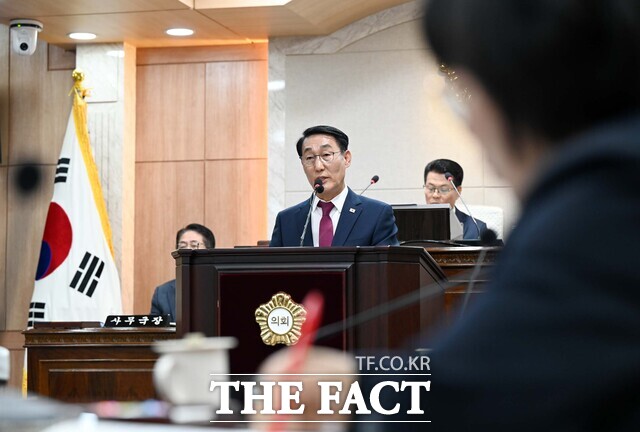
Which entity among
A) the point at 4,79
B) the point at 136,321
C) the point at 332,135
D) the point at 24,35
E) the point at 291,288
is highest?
the point at 24,35

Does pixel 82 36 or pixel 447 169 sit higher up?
pixel 82 36

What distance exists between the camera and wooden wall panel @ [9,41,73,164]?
948 cm

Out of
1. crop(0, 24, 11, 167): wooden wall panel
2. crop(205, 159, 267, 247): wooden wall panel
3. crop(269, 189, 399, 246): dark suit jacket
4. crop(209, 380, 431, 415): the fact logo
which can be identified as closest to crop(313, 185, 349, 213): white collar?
crop(269, 189, 399, 246): dark suit jacket

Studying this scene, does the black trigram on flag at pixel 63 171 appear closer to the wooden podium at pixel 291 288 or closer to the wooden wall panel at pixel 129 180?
the wooden wall panel at pixel 129 180

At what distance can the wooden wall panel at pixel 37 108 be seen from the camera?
9.48 m

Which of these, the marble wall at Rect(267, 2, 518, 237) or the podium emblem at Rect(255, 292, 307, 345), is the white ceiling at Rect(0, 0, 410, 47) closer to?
the marble wall at Rect(267, 2, 518, 237)

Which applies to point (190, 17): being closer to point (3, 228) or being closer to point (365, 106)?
point (365, 106)

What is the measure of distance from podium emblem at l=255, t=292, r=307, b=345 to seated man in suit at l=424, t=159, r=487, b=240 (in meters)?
3.43

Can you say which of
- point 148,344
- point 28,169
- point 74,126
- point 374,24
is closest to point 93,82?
point 74,126

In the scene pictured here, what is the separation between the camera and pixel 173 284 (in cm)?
694

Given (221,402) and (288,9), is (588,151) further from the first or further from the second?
(288,9)

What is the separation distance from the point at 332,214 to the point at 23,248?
5127 millimetres

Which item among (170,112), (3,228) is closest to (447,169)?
(170,112)

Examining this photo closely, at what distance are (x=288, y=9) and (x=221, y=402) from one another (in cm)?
738
